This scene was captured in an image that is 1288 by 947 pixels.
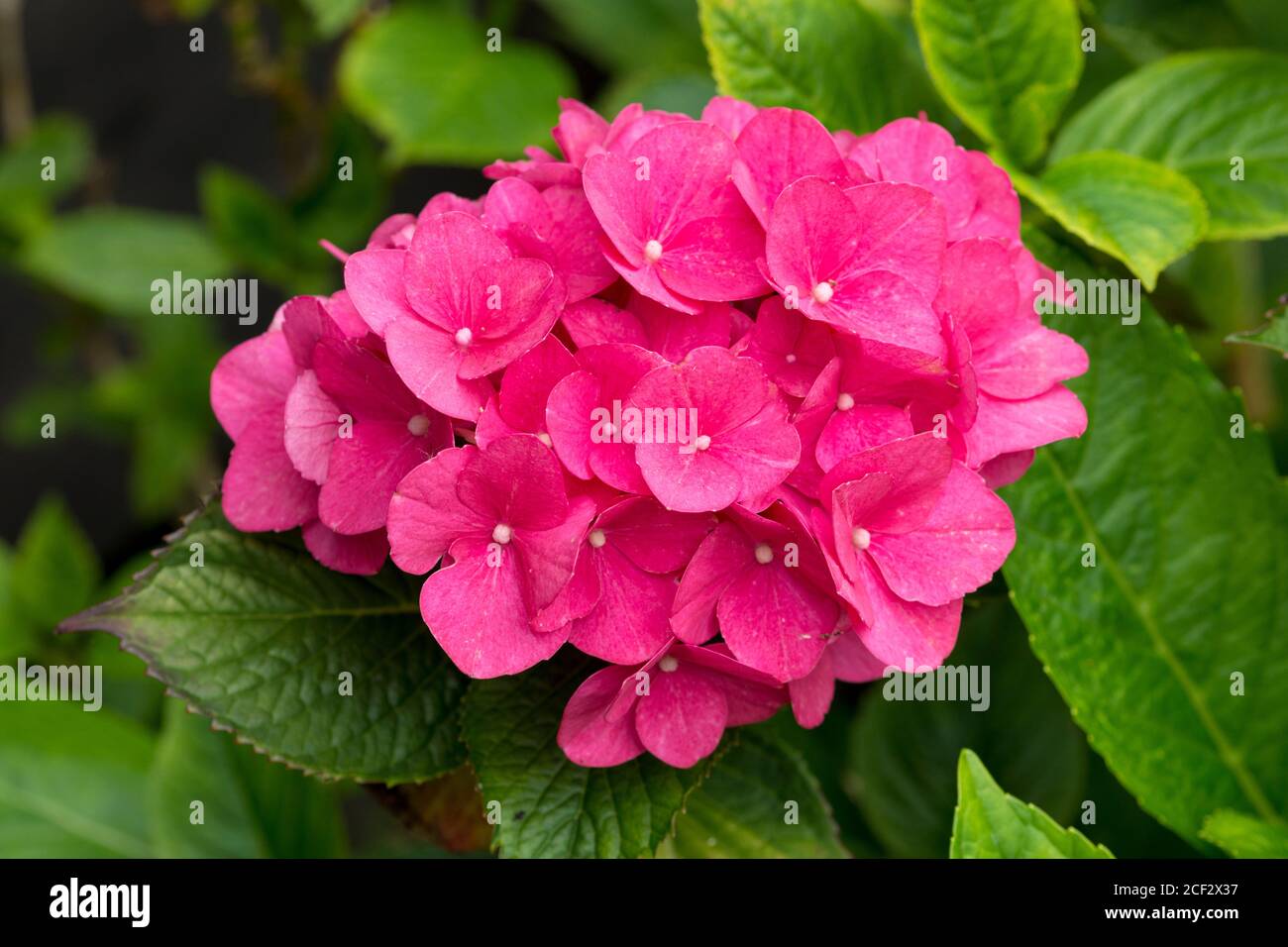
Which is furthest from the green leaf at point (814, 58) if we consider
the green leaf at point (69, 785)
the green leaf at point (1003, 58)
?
the green leaf at point (69, 785)

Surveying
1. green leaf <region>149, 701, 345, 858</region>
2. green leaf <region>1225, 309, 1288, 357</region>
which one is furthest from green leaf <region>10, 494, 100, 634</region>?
green leaf <region>1225, 309, 1288, 357</region>

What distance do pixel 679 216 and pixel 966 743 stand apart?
60cm

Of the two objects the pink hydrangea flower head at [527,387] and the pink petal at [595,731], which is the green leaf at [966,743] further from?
the pink hydrangea flower head at [527,387]

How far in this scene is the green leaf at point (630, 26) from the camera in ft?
4.54

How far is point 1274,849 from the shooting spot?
70cm

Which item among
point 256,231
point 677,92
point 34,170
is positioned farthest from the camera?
point 34,170

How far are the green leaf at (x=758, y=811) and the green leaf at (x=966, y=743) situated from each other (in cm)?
21

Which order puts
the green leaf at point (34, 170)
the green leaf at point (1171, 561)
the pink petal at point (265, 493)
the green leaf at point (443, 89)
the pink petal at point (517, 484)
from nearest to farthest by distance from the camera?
the pink petal at point (517, 484), the pink petal at point (265, 493), the green leaf at point (1171, 561), the green leaf at point (443, 89), the green leaf at point (34, 170)

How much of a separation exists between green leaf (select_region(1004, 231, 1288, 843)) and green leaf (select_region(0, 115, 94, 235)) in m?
1.28

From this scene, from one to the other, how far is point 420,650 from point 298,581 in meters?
0.09

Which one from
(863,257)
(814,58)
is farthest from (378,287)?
(814,58)

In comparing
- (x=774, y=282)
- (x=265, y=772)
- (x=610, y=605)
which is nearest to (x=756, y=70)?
(x=774, y=282)

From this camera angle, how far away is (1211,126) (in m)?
0.83

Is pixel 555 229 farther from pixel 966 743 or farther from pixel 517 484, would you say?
pixel 966 743
